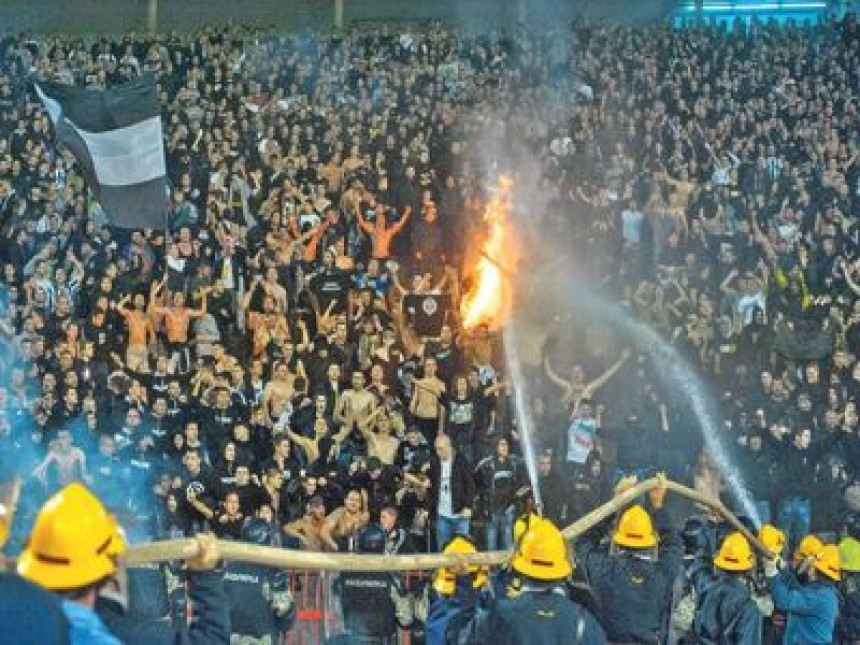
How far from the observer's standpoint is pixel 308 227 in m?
17.5

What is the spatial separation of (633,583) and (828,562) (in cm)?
189

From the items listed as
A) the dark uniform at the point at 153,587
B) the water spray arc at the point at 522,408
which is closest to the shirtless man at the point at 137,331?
the water spray arc at the point at 522,408

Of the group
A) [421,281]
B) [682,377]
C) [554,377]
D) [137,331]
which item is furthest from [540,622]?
[421,281]

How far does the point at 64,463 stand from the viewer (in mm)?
12062

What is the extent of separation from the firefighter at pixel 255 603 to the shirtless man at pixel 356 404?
5.06 meters

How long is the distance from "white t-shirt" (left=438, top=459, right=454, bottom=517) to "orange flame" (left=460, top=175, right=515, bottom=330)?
2841 mm

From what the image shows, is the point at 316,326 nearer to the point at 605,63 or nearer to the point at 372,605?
the point at 372,605

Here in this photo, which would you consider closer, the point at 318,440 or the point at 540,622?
the point at 540,622

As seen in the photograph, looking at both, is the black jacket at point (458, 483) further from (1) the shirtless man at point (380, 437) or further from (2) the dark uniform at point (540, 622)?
(2) the dark uniform at point (540, 622)

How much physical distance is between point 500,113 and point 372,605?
1216cm

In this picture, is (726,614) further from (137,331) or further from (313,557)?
(137,331)

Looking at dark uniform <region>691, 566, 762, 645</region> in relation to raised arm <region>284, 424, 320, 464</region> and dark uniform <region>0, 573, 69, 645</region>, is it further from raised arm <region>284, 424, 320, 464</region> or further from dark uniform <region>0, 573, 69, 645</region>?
raised arm <region>284, 424, 320, 464</region>

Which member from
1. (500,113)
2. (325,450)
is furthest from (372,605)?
(500,113)

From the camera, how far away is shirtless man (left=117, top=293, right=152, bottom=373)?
15.0m
